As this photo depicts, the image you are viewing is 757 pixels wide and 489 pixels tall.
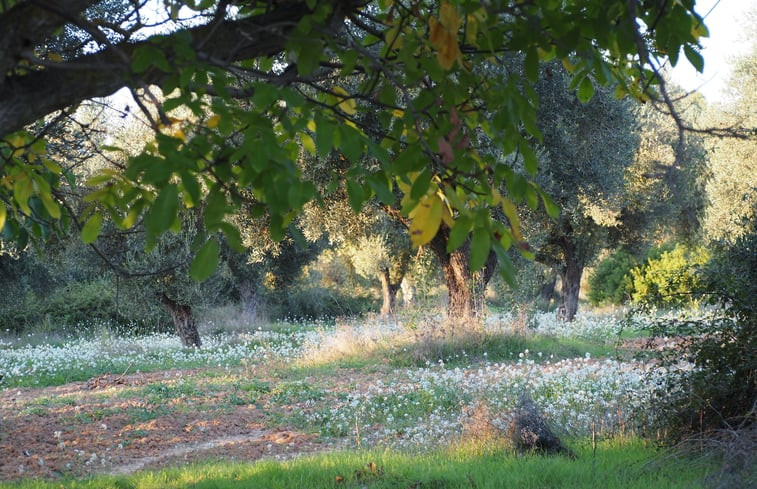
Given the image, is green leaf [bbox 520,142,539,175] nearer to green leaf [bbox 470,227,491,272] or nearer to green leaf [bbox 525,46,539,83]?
green leaf [bbox 525,46,539,83]

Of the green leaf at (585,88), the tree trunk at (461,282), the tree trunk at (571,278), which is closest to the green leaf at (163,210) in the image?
the green leaf at (585,88)

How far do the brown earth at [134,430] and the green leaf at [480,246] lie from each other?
5638 mm

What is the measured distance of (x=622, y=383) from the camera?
8.12 m

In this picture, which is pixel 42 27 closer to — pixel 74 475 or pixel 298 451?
pixel 74 475

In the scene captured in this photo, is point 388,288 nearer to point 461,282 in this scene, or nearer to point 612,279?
point 612,279

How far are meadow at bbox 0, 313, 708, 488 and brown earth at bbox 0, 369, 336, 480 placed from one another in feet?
0.10

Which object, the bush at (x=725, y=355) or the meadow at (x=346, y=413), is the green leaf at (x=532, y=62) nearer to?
the meadow at (x=346, y=413)

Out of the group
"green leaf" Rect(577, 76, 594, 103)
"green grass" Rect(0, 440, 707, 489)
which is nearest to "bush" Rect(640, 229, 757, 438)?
"green grass" Rect(0, 440, 707, 489)

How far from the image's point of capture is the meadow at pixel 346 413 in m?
5.41


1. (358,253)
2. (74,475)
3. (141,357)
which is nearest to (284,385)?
(74,475)

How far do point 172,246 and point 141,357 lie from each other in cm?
273

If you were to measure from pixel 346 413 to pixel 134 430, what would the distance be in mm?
2625

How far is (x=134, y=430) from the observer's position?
854 centimetres

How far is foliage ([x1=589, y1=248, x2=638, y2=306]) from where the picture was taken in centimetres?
3166
